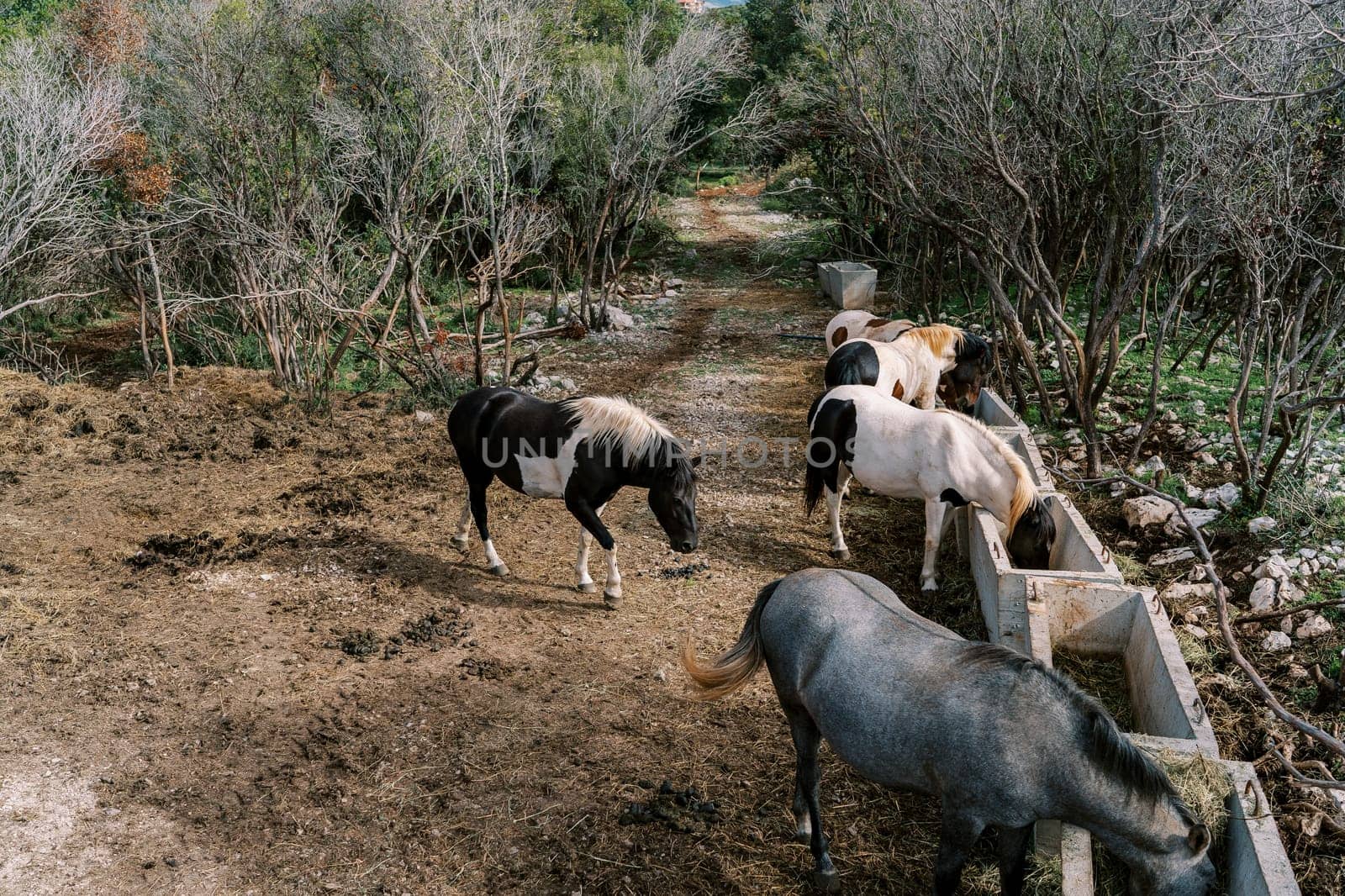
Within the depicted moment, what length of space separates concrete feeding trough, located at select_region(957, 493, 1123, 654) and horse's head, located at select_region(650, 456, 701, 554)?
188cm

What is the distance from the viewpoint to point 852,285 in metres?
16.5

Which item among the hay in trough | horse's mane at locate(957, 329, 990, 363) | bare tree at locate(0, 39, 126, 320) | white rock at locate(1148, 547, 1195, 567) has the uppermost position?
bare tree at locate(0, 39, 126, 320)

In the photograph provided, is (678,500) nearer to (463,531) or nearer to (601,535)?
(601,535)

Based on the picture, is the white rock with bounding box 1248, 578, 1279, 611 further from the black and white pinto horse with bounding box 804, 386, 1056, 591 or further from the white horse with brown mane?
the white horse with brown mane

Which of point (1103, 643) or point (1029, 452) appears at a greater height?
point (1029, 452)

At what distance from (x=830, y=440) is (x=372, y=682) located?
370cm

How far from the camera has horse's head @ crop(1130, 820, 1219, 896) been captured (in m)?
3.00

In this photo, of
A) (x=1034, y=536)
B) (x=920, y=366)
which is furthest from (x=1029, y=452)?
(x=920, y=366)

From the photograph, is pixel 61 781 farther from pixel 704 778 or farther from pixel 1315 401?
pixel 1315 401

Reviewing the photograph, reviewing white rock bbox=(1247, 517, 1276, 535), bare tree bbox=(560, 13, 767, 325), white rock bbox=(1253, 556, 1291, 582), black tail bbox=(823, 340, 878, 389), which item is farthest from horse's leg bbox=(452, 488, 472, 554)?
bare tree bbox=(560, 13, 767, 325)

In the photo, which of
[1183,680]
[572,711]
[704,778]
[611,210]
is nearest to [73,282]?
[611,210]

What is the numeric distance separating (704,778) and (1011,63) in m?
7.42

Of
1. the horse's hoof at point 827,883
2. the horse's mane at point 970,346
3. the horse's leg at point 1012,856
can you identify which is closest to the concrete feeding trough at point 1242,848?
the horse's leg at point 1012,856

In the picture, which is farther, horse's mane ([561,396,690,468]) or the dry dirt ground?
horse's mane ([561,396,690,468])
